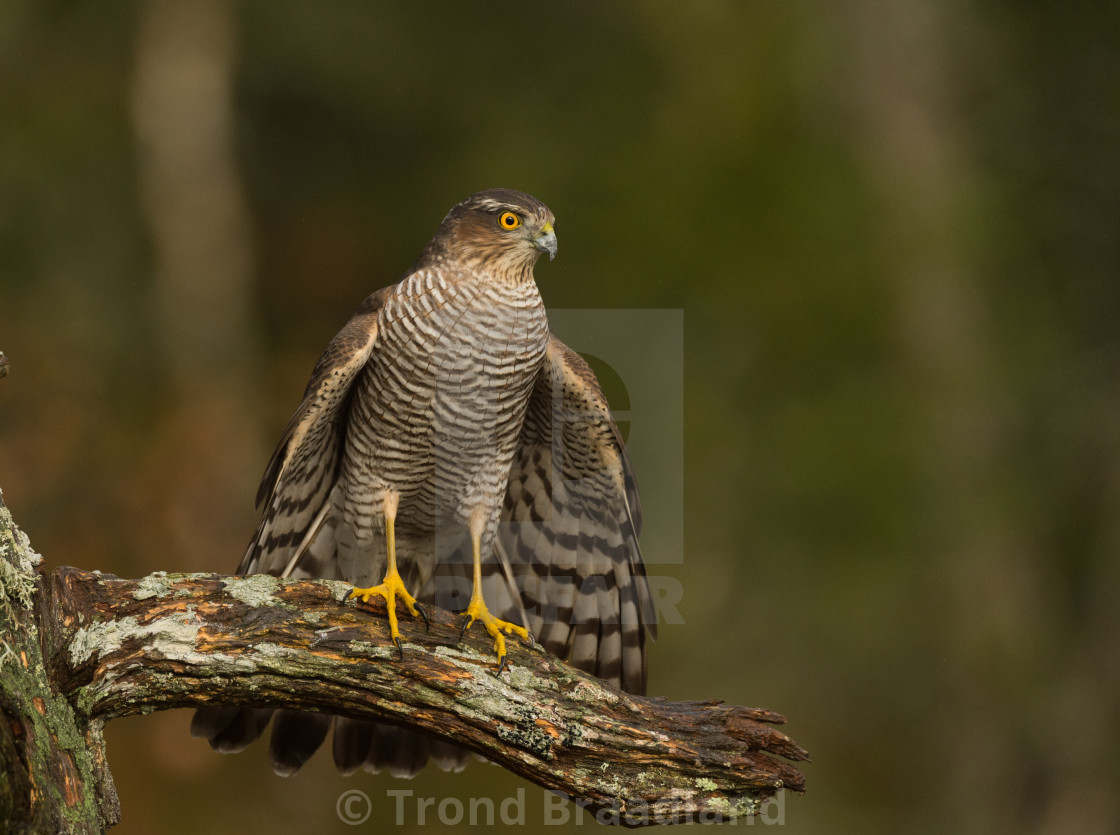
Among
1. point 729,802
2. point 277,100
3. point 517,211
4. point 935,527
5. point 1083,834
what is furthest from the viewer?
point 277,100

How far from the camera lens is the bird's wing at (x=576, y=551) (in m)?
3.76

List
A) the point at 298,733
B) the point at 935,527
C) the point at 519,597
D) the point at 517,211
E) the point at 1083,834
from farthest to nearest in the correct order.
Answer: the point at 935,527
the point at 1083,834
the point at 519,597
the point at 298,733
the point at 517,211

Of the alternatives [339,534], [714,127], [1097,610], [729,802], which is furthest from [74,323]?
[1097,610]

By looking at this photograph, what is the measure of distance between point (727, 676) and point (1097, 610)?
2147 millimetres

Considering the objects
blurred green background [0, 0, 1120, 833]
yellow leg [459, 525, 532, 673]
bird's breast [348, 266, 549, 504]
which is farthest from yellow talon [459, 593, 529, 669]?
blurred green background [0, 0, 1120, 833]

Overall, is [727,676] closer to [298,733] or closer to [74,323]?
[298,733]

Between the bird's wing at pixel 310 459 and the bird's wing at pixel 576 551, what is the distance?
693 millimetres

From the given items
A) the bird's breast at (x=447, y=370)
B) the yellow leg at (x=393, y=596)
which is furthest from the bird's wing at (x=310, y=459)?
the yellow leg at (x=393, y=596)

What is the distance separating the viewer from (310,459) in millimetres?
3584

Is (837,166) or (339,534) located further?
(837,166)

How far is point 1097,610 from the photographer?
5.75 meters

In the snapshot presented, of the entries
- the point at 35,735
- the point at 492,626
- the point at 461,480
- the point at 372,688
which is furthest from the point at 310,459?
the point at 35,735

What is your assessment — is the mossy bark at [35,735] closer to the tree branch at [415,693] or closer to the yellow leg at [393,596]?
the tree branch at [415,693]

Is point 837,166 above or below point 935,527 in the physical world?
above
